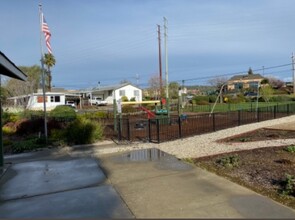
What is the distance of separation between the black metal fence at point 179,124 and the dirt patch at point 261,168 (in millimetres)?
4314

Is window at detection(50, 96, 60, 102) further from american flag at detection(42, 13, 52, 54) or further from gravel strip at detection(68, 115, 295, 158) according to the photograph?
gravel strip at detection(68, 115, 295, 158)

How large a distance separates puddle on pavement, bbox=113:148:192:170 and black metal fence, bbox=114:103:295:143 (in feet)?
7.14

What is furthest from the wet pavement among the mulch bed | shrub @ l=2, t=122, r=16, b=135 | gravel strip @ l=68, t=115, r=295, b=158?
shrub @ l=2, t=122, r=16, b=135

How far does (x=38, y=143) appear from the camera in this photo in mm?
13492

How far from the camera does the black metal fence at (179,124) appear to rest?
13.7m

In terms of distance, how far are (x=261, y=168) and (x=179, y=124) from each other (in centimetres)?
626

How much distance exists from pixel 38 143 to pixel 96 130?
7.88ft

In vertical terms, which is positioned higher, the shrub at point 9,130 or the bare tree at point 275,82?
the bare tree at point 275,82

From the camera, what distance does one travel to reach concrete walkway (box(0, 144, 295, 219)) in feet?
15.4

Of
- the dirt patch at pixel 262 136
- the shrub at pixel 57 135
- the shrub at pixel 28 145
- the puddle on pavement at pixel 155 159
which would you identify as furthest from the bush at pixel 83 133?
the dirt patch at pixel 262 136

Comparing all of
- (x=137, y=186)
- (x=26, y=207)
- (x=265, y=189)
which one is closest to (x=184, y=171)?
(x=137, y=186)

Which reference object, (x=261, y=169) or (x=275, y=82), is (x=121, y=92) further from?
(x=261, y=169)

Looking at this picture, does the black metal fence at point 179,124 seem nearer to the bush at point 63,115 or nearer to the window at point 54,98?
the bush at point 63,115

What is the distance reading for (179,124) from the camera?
43.3 feet
